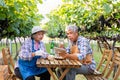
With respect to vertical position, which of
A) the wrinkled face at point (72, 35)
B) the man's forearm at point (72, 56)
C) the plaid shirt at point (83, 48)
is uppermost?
the wrinkled face at point (72, 35)

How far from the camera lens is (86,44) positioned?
5.14 m

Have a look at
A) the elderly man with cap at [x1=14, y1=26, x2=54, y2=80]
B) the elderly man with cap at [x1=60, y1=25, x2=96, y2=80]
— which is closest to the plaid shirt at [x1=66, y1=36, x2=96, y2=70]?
the elderly man with cap at [x1=60, y1=25, x2=96, y2=80]

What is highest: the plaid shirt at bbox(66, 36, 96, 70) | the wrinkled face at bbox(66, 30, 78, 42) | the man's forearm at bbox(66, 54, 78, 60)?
the wrinkled face at bbox(66, 30, 78, 42)

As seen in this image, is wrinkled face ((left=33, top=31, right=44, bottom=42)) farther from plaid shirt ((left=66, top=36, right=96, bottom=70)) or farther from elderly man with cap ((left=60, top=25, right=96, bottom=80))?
plaid shirt ((left=66, top=36, right=96, bottom=70))

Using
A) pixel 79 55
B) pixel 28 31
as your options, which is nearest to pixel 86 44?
pixel 79 55

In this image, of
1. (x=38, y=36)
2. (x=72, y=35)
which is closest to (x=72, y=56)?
(x=72, y=35)

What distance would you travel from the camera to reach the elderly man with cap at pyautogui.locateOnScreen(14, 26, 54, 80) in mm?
5148

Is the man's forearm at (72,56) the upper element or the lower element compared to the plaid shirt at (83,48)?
lower

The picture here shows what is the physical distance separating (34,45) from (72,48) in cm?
72

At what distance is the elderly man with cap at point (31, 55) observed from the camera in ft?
16.9

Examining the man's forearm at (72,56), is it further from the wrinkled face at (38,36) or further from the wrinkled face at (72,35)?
the wrinkled face at (38,36)

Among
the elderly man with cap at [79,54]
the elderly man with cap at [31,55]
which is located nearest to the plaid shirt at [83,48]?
the elderly man with cap at [79,54]

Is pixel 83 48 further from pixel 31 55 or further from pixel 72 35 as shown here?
pixel 31 55

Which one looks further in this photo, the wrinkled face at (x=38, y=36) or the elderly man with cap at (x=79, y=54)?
the wrinkled face at (x=38, y=36)
